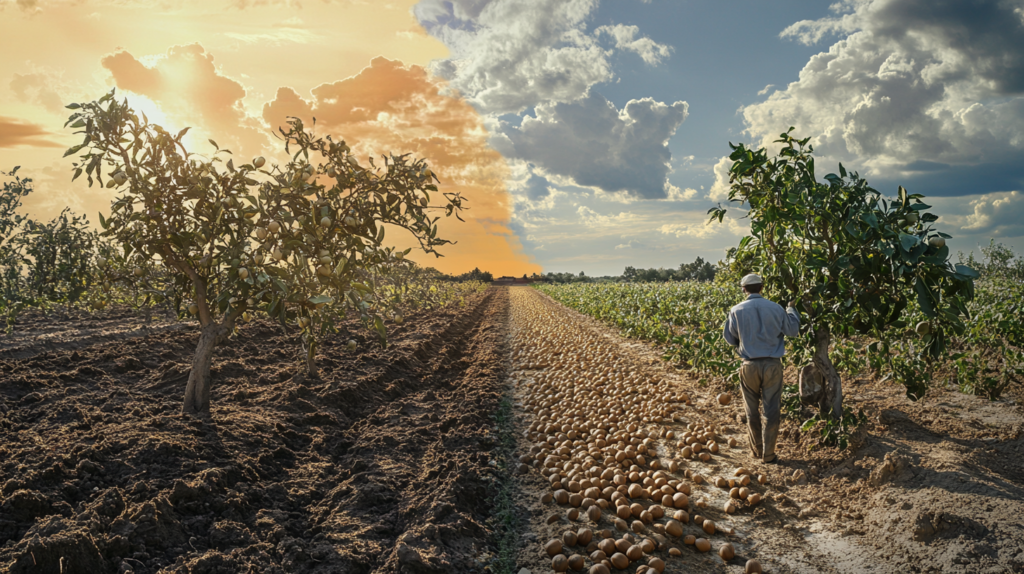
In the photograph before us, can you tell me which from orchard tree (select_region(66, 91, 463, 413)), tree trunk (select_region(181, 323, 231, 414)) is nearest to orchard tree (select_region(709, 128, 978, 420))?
orchard tree (select_region(66, 91, 463, 413))

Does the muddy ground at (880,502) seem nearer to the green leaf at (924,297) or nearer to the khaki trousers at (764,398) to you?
the khaki trousers at (764,398)

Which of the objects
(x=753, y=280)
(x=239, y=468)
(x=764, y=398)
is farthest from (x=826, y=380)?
(x=239, y=468)

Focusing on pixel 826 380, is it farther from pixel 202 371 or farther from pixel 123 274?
pixel 123 274

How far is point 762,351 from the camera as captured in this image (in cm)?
535

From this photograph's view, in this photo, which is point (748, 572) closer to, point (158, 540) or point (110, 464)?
point (158, 540)

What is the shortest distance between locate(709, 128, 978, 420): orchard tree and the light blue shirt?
0.26 metres

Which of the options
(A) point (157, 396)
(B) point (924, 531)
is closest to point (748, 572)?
(B) point (924, 531)

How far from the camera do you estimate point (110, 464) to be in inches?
168

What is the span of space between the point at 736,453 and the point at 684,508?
1.64 meters

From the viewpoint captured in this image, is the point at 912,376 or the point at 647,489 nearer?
the point at 647,489

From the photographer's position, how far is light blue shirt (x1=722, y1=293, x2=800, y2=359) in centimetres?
523

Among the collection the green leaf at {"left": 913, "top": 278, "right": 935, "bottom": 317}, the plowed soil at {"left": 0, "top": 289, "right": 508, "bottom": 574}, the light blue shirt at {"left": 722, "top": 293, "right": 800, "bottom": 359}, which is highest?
the green leaf at {"left": 913, "top": 278, "right": 935, "bottom": 317}

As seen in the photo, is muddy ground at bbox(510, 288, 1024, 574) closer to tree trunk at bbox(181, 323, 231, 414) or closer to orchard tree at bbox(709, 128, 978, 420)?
orchard tree at bbox(709, 128, 978, 420)

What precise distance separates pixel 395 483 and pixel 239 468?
143 centimetres
